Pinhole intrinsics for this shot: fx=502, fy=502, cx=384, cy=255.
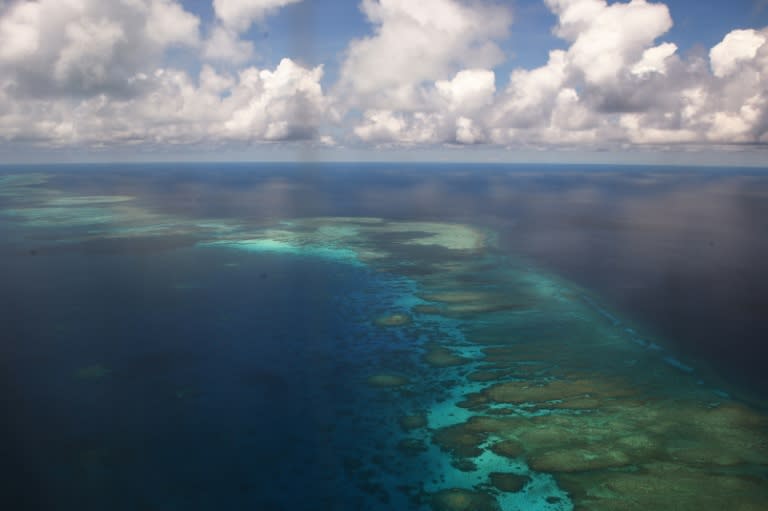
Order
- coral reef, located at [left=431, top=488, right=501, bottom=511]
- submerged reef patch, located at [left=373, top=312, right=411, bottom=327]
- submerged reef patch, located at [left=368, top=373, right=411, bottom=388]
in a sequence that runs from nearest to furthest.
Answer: coral reef, located at [left=431, top=488, right=501, bottom=511], submerged reef patch, located at [left=368, top=373, right=411, bottom=388], submerged reef patch, located at [left=373, top=312, right=411, bottom=327]

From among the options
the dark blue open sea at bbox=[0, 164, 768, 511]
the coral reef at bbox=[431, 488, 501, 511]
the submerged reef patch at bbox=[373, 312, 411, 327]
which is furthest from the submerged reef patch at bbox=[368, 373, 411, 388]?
the coral reef at bbox=[431, 488, 501, 511]

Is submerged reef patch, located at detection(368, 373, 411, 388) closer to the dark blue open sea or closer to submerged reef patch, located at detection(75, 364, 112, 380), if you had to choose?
the dark blue open sea

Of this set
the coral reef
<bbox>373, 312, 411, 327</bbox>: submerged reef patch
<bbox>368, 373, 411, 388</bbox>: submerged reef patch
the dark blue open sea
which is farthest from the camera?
<bbox>373, 312, 411, 327</bbox>: submerged reef patch

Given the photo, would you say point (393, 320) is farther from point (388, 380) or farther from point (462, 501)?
point (462, 501)

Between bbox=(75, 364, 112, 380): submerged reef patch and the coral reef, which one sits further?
bbox=(75, 364, 112, 380): submerged reef patch

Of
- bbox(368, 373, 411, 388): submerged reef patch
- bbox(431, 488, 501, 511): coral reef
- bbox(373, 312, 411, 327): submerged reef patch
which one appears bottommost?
bbox(431, 488, 501, 511): coral reef

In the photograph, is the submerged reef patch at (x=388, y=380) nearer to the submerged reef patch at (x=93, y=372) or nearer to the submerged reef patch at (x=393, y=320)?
the submerged reef patch at (x=393, y=320)

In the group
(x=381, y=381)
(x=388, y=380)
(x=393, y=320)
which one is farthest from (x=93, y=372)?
(x=393, y=320)

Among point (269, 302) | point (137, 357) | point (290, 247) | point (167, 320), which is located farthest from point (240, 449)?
point (290, 247)

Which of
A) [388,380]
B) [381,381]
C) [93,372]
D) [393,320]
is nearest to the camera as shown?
[381,381]

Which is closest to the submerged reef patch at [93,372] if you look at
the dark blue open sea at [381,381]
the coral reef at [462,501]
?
the dark blue open sea at [381,381]
